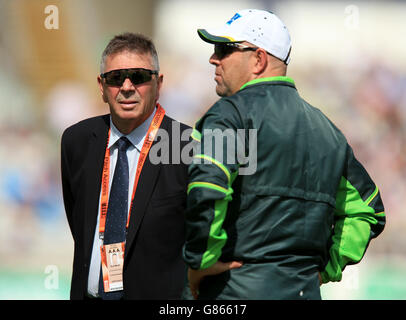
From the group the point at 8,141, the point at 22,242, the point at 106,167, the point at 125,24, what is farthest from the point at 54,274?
the point at 106,167

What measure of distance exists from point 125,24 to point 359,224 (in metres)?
4.14

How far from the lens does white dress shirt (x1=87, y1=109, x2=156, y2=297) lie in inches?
114

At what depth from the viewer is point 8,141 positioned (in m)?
6.21

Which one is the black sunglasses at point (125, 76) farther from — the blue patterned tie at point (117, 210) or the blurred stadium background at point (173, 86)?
the blurred stadium background at point (173, 86)

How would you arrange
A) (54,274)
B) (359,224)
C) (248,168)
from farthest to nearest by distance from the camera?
(54,274)
(359,224)
(248,168)

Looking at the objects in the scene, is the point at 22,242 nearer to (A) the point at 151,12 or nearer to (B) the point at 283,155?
(A) the point at 151,12

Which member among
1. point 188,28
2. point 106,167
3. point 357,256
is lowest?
point 357,256

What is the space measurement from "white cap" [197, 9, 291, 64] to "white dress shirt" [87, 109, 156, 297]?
0.64 meters

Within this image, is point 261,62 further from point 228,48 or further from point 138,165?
point 138,165

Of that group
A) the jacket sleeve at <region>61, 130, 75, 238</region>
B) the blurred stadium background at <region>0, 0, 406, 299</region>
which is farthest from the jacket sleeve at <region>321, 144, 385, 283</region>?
the blurred stadium background at <region>0, 0, 406, 299</region>

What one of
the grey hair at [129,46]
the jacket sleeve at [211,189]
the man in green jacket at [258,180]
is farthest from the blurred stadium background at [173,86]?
the jacket sleeve at [211,189]

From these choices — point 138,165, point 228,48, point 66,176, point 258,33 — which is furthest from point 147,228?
point 258,33

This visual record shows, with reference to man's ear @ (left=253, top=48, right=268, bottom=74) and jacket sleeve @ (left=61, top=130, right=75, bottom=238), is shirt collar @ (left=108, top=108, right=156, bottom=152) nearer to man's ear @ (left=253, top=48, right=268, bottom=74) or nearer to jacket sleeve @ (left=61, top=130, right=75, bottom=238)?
jacket sleeve @ (left=61, top=130, right=75, bottom=238)

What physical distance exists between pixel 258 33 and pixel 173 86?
3667 mm
